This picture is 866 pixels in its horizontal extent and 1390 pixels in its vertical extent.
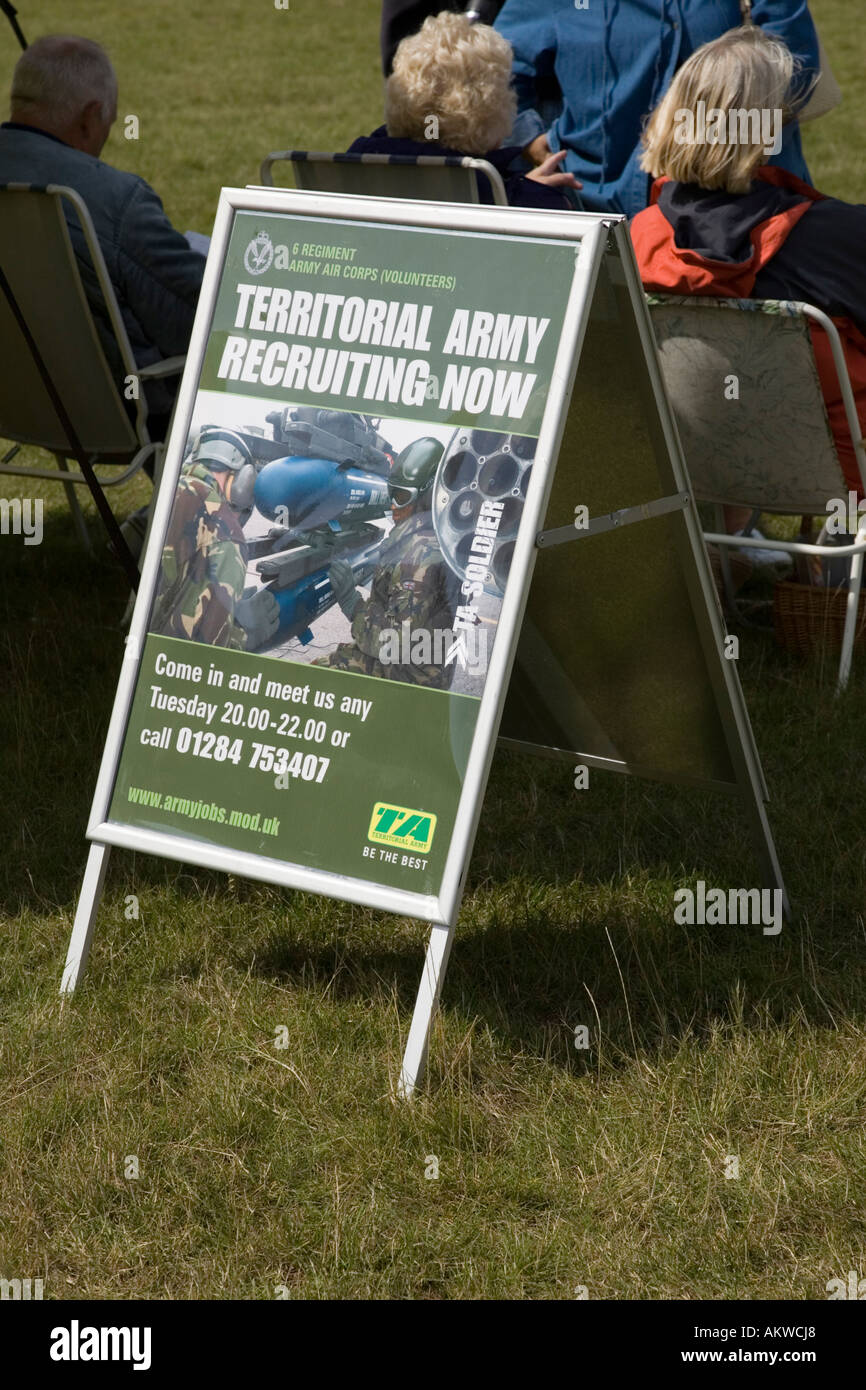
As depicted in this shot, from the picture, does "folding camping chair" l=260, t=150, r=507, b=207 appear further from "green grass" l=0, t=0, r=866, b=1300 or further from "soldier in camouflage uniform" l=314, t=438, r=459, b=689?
"soldier in camouflage uniform" l=314, t=438, r=459, b=689

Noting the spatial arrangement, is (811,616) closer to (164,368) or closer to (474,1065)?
(164,368)

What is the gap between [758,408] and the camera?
13.6ft

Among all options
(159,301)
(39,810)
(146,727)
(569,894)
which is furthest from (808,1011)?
(159,301)

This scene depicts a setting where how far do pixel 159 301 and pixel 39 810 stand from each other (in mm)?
1641

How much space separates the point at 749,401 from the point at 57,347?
1953mm

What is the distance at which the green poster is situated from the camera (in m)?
2.63

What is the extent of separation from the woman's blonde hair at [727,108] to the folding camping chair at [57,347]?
154 cm

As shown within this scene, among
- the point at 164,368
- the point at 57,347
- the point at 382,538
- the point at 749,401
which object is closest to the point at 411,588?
the point at 382,538

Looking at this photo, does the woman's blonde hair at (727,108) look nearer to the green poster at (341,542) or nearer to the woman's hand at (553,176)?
the woman's hand at (553,176)

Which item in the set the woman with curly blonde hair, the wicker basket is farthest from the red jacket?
the woman with curly blonde hair

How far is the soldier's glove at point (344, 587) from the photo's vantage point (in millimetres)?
2736

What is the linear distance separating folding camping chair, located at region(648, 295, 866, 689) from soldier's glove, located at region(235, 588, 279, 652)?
1622 millimetres

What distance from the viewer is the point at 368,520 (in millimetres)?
2725

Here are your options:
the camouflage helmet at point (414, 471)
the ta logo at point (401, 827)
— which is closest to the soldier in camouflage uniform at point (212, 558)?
the camouflage helmet at point (414, 471)
